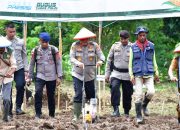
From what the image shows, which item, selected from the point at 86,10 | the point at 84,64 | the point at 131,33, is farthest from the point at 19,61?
the point at 131,33

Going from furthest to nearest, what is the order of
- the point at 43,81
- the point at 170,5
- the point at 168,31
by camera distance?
the point at 168,31 → the point at 170,5 → the point at 43,81

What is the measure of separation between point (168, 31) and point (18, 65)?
38.5 feet

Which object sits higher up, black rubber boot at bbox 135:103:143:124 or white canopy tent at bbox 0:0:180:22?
white canopy tent at bbox 0:0:180:22

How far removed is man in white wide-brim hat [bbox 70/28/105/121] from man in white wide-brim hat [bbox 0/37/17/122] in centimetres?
128

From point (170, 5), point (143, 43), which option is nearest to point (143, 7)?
point (170, 5)

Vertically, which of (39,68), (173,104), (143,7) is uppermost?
(143,7)

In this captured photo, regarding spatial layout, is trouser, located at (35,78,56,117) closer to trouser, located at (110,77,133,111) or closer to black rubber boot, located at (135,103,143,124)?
trouser, located at (110,77,133,111)

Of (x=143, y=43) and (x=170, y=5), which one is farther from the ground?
(x=170, y=5)

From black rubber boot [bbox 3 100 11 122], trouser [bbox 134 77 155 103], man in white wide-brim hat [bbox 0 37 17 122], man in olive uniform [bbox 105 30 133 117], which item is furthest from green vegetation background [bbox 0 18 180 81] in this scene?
black rubber boot [bbox 3 100 11 122]

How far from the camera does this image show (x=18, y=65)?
43.3ft

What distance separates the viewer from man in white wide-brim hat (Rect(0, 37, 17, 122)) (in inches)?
459

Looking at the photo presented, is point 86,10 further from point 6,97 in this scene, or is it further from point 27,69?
point 6,97

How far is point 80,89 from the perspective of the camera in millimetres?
12188

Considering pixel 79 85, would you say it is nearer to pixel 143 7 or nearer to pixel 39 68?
pixel 39 68
